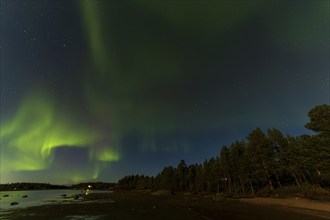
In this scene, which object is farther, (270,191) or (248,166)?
(248,166)

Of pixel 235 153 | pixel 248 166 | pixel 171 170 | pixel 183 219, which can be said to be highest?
pixel 171 170

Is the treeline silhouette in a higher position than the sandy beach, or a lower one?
higher

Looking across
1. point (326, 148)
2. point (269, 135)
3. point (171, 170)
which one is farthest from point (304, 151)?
point (171, 170)

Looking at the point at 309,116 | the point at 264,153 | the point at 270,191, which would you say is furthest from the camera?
the point at 264,153

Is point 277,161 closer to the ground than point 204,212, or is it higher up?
higher up

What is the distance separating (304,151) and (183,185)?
101m

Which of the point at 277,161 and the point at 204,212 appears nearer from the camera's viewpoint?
the point at 204,212

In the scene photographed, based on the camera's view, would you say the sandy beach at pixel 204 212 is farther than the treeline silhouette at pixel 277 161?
No

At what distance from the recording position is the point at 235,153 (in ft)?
288

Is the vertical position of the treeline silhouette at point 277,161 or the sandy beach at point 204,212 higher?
the treeline silhouette at point 277,161

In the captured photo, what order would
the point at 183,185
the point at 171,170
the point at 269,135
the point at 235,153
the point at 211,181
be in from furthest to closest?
the point at 171,170 → the point at 183,185 → the point at 211,181 → the point at 235,153 → the point at 269,135

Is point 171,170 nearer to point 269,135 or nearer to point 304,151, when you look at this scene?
point 269,135

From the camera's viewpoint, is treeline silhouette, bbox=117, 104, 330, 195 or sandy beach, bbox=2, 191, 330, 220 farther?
treeline silhouette, bbox=117, 104, 330, 195

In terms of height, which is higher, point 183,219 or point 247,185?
point 247,185
